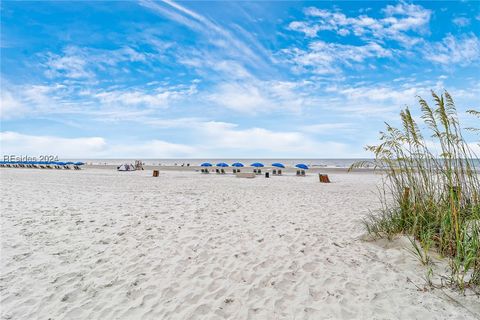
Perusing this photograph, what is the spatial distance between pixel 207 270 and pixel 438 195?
352 centimetres

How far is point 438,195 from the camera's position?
13.5ft

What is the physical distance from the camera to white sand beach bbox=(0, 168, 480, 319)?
301 cm

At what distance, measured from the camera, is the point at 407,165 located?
4676mm

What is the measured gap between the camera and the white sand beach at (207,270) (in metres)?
3.01

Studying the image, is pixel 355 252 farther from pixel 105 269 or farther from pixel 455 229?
pixel 105 269

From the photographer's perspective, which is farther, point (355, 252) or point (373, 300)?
point (355, 252)

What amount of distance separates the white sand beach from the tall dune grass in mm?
334

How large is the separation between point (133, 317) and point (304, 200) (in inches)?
304

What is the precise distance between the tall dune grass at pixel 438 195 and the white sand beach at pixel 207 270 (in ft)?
1.10

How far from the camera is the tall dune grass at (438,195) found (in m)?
3.36

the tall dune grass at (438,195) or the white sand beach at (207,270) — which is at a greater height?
the tall dune grass at (438,195)

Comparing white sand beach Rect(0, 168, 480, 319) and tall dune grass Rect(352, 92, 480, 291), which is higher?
tall dune grass Rect(352, 92, 480, 291)

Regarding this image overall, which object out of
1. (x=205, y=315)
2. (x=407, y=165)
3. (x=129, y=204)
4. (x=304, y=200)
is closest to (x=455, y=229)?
(x=407, y=165)

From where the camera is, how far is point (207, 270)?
155 inches
